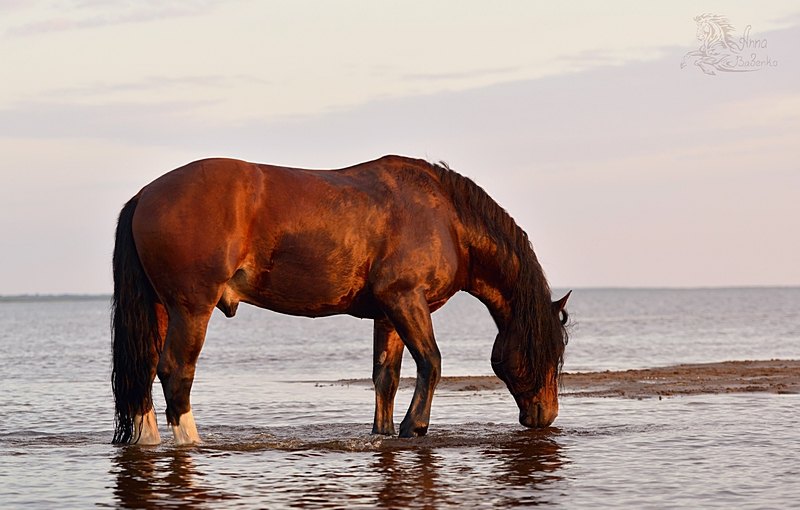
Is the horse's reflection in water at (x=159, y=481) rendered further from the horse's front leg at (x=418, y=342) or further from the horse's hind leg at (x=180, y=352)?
the horse's front leg at (x=418, y=342)

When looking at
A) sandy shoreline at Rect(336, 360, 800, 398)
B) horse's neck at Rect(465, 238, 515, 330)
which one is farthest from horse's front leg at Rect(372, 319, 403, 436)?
sandy shoreline at Rect(336, 360, 800, 398)

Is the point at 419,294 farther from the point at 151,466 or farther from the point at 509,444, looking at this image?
the point at 151,466

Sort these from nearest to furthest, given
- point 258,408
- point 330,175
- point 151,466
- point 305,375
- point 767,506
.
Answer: point 767,506, point 151,466, point 330,175, point 258,408, point 305,375

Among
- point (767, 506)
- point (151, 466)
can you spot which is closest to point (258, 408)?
point (151, 466)

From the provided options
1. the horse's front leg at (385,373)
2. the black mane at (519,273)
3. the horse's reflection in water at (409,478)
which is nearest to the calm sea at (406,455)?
the horse's reflection in water at (409,478)

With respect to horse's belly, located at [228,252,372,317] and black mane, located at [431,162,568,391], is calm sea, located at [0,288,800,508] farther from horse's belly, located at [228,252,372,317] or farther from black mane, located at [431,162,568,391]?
horse's belly, located at [228,252,372,317]

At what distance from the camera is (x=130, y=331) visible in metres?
10.0

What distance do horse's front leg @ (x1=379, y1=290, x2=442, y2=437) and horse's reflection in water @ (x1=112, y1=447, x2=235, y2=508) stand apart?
2.15 metres

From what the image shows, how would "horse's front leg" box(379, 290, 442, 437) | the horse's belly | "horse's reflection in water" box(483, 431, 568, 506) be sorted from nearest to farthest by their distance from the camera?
1. "horse's reflection in water" box(483, 431, 568, 506)
2. the horse's belly
3. "horse's front leg" box(379, 290, 442, 437)

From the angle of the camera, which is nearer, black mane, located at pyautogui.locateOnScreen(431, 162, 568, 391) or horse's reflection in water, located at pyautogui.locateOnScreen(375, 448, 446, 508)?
horse's reflection in water, located at pyautogui.locateOnScreen(375, 448, 446, 508)

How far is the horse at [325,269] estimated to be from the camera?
9.62m

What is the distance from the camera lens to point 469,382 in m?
17.2

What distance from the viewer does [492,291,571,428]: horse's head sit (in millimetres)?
10977

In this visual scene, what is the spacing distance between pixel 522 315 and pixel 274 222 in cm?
272
